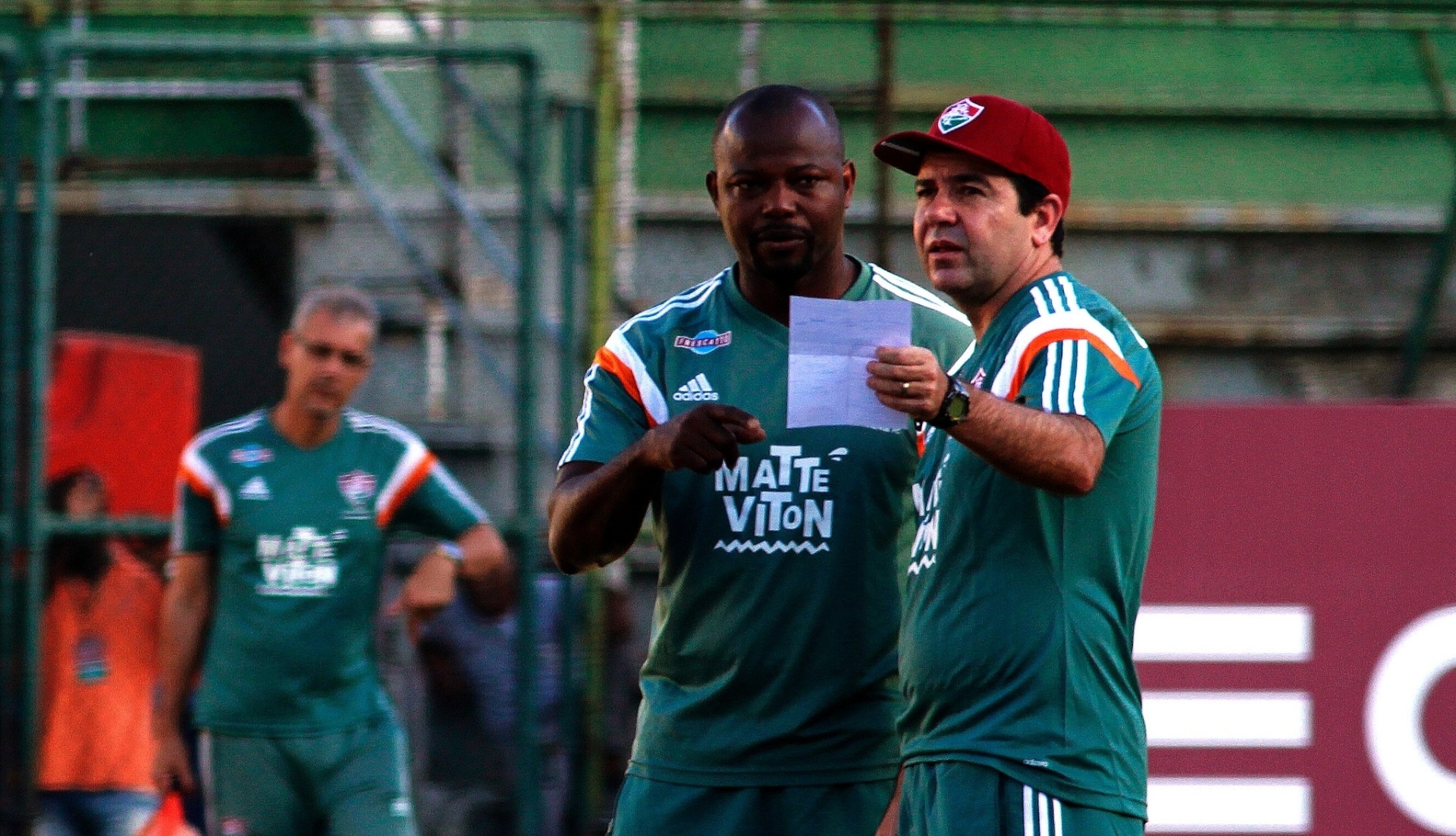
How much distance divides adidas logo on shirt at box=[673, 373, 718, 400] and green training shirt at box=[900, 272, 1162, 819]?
0.64m

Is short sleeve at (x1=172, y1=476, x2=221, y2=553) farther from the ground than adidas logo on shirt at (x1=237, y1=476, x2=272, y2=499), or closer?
closer

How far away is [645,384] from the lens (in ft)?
13.1

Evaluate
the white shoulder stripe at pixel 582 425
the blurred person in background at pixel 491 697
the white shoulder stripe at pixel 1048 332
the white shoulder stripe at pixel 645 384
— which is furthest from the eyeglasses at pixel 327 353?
the white shoulder stripe at pixel 1048 332

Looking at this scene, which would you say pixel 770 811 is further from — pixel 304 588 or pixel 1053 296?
pixel 304 588

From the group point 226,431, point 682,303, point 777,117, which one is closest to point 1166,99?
point 226,431

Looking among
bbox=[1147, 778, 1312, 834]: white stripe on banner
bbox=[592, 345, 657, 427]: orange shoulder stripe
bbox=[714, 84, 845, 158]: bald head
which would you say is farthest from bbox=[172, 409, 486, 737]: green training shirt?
bbox=[714, 84, 845, 158]: bald head

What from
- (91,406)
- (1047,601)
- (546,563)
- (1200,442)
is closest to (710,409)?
(1047,601)

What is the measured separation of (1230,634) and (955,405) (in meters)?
3.08

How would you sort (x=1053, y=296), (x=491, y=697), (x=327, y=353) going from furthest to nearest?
1. (x=491, y=697)
2. (x=327, y=353)
3. (x=1053, y=296)

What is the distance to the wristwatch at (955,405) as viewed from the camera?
3119 millimetres

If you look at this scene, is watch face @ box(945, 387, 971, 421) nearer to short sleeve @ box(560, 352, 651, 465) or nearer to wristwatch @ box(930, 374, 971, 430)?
wristwatch @ box(930, 374, 971, 430)

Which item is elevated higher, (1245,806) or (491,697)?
(491,697)

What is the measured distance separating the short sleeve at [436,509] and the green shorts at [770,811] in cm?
258

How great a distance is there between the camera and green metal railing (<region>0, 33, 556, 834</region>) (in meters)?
6.98
